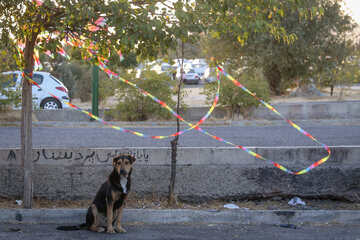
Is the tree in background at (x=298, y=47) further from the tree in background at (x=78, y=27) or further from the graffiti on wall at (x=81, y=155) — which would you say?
the tree in background at (x=78, y=27)

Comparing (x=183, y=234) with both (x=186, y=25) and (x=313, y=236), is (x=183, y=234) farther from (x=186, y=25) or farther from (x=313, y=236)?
(x=186, y=25)

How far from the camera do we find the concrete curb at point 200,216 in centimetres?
664

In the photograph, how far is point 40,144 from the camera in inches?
436

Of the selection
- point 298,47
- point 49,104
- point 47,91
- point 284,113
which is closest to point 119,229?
point 284,113

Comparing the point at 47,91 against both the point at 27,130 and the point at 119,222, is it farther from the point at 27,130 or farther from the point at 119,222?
the point at 119,222

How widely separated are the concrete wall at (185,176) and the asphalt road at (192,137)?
Answer: 306 centimetres

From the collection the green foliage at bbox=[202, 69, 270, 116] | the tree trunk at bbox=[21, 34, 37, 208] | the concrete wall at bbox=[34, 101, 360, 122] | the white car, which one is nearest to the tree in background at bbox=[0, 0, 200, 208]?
the tree trunk at bbox=[21, 34, 37, 208]

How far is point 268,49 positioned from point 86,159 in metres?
19.0

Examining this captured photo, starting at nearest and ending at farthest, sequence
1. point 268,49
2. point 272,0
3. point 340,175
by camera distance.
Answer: point 272,0
point 340,175
point 268,49

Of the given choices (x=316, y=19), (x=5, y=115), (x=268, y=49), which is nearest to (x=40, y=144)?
(x=5, y=115)

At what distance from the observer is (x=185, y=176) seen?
7566 millimetres

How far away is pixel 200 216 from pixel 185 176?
1010mm

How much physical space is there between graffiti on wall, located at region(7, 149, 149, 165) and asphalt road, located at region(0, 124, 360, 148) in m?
3.05

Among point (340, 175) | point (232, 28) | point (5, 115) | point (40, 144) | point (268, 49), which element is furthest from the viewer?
point (268, 49)
